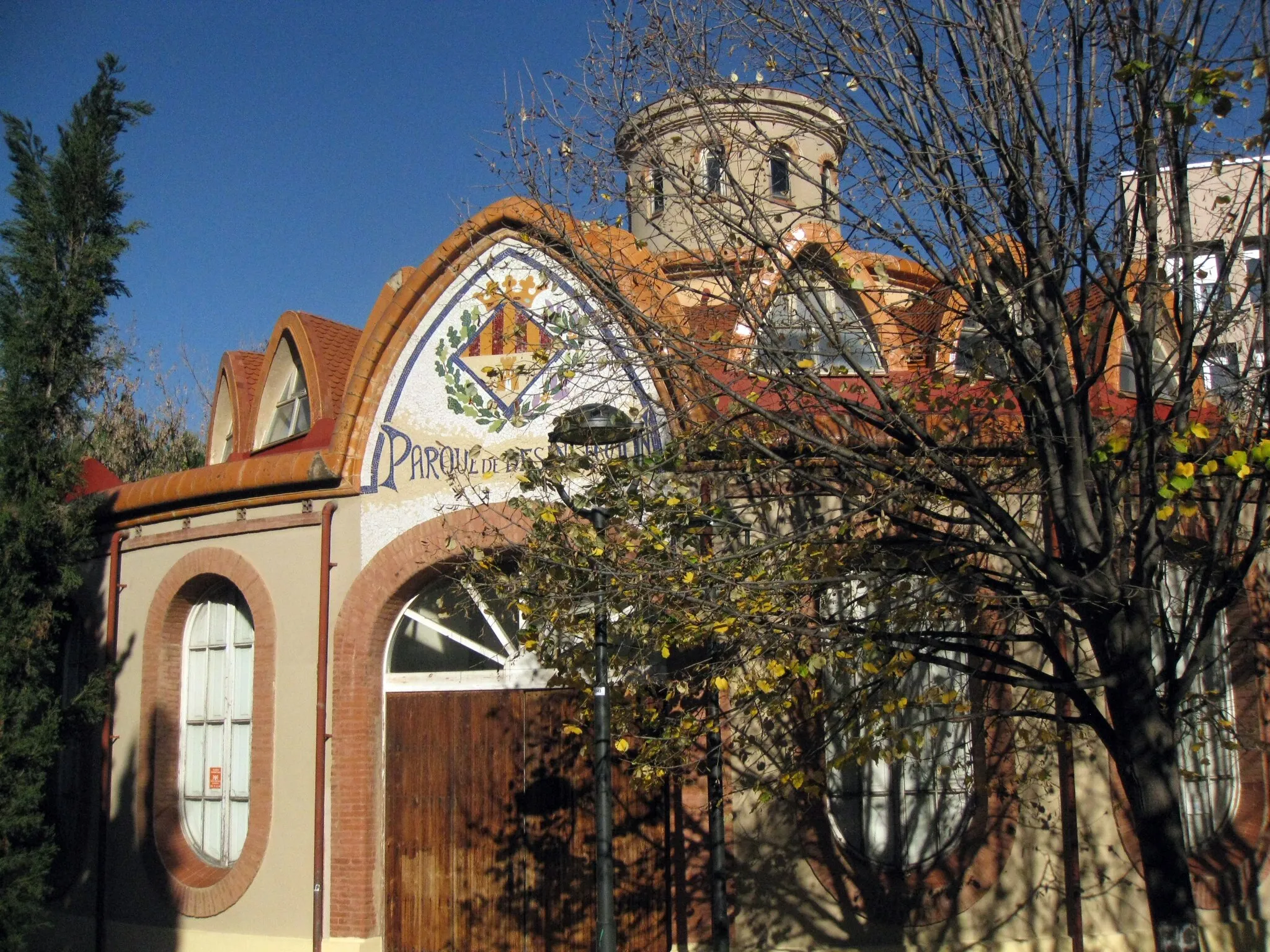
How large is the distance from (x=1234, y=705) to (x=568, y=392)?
619 cm

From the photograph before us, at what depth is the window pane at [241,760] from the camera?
11258 mm

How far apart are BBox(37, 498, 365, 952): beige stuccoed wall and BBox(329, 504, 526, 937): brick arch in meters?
0.23

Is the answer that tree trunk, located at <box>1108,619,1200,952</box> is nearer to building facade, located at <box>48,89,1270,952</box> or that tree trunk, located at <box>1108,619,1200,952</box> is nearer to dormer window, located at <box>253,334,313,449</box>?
building facade, located at <box>48,89,1270,952</box>

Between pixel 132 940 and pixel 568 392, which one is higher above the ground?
pixel 568 392

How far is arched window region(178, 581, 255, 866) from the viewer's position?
1129cm

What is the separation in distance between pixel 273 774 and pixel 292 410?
13.9 ft

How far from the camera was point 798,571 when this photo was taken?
22.5ft

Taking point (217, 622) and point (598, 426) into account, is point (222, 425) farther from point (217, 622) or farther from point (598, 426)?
point (598, 426)

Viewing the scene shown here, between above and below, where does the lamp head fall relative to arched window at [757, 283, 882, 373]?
below

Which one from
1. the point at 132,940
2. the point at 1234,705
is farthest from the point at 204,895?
the point at 1234,705

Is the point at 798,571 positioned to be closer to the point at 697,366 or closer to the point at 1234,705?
the point at 697,366

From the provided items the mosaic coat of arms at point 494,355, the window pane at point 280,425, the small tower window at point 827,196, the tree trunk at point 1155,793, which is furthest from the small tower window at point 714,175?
the window pane at point 280,425

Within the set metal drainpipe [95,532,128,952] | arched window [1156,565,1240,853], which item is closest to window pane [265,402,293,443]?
metal drainpipe [95,532,128,952]

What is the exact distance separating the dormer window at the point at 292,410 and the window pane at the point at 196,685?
2426 millimetres
